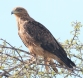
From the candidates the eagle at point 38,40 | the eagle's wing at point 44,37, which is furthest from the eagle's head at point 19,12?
the eagle's wing at point 44,37

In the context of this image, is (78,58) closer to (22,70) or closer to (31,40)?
(22,70)

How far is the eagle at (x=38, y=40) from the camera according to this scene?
6.49m

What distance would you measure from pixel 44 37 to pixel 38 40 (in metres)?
0.24

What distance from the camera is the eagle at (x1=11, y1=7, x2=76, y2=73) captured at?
6488mm

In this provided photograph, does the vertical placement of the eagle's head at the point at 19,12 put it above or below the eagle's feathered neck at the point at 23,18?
above

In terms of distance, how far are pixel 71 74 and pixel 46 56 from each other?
6.43 ft

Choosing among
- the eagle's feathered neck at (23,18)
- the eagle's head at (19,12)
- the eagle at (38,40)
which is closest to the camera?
the eagle at (38,40)

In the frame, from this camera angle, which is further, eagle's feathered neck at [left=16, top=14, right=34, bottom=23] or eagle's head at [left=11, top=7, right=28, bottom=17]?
eagle's head at [left=11, top=7, right=28, bottom=17]

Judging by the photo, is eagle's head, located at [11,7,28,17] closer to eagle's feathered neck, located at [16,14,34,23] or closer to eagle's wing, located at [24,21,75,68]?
eagle's feathered neck, located at [16,14,34,23]

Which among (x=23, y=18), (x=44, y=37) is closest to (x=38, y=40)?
(x=44, y=37)

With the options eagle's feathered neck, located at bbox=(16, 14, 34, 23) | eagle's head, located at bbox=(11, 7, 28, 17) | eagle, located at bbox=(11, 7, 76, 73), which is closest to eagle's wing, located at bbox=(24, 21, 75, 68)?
eagle, located at bbox=(11, 7, 76, 73)

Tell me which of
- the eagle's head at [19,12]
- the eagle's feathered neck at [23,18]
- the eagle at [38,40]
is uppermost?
the eagle's head at [19,12]

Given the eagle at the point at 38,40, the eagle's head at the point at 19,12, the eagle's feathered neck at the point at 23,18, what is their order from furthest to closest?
1. the eagle's head at the point at 19,12
2. the eagle's feathered neck at the point at 23,18
3. the eagle at the point at 38,40

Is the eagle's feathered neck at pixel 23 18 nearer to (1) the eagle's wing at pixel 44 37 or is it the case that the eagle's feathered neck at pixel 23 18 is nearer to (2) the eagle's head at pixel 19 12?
(2) the eagle's head at pixel 19 12
